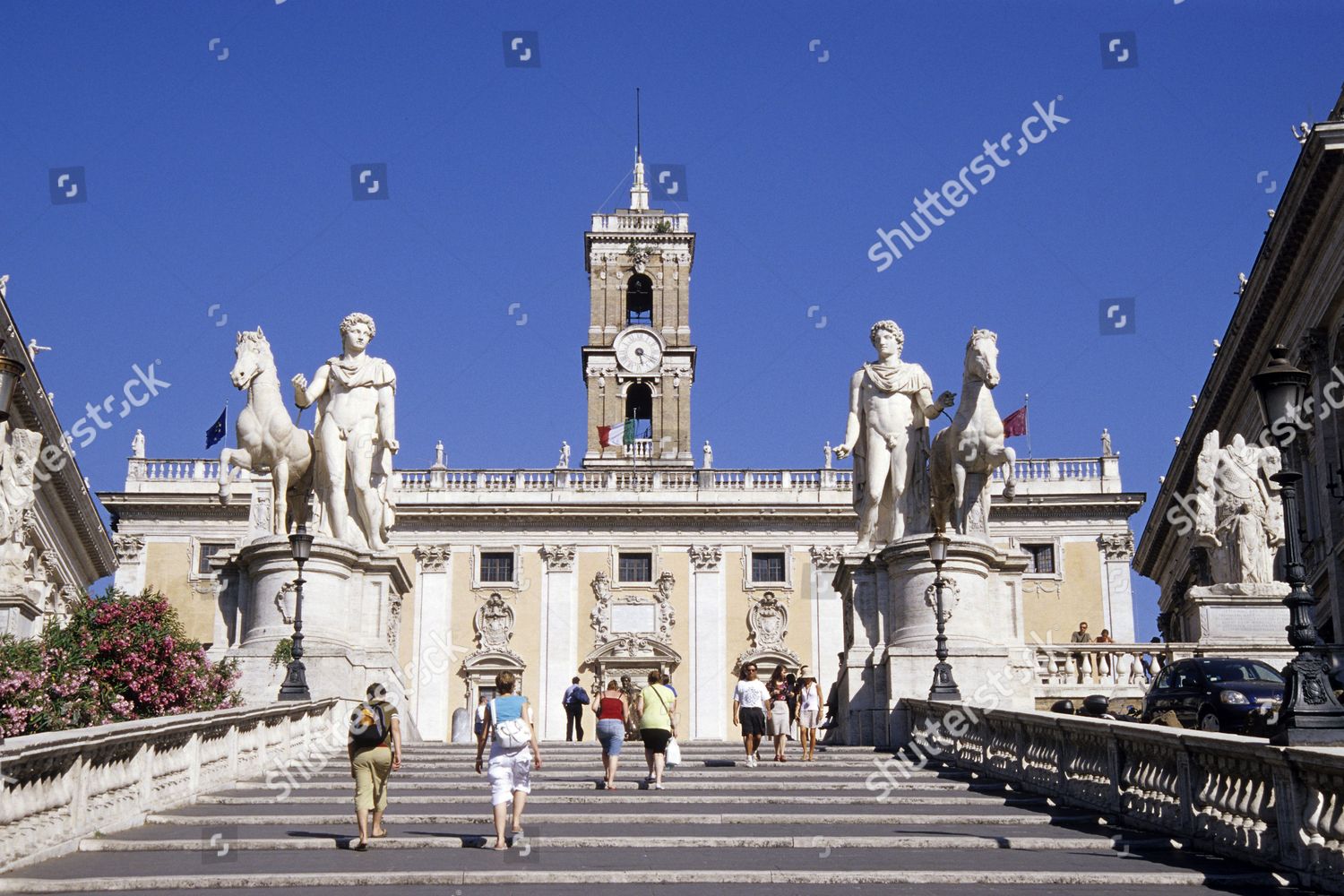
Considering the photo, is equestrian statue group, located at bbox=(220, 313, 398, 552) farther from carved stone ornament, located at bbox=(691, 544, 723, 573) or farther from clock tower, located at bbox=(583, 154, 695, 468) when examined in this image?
clock tower, located at bbox=(583, 154, 695, 468)

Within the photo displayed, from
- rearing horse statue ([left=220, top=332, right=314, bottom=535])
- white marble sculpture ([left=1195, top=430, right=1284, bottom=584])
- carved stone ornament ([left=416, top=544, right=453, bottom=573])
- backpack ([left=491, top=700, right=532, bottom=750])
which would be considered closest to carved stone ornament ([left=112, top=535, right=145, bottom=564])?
carved stone ornament ([left=416, top=544, right=453, bottom=573])

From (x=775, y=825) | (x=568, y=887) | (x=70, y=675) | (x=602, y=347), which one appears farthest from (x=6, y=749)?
(x=602, y=347)

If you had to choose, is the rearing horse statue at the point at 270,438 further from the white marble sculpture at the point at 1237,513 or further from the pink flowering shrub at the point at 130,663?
the white marble sculpture at the point at 1237,513

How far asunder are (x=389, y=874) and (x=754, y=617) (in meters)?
49.0

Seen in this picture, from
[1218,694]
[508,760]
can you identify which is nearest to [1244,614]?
[1218,694]

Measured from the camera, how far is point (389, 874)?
1073cm

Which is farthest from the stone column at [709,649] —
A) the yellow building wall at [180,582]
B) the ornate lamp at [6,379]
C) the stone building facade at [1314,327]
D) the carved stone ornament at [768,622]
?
the ornate lamp at [6,379]

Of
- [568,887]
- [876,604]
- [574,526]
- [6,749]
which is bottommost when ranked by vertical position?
[568,887]

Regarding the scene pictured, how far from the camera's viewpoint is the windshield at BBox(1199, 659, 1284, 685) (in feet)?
63.4

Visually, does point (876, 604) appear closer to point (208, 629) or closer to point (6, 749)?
point (6, 749)

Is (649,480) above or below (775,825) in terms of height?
above

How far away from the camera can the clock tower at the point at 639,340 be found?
2825 inches

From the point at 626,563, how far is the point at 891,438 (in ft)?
122

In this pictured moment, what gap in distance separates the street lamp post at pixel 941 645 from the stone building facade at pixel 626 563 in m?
37.6
